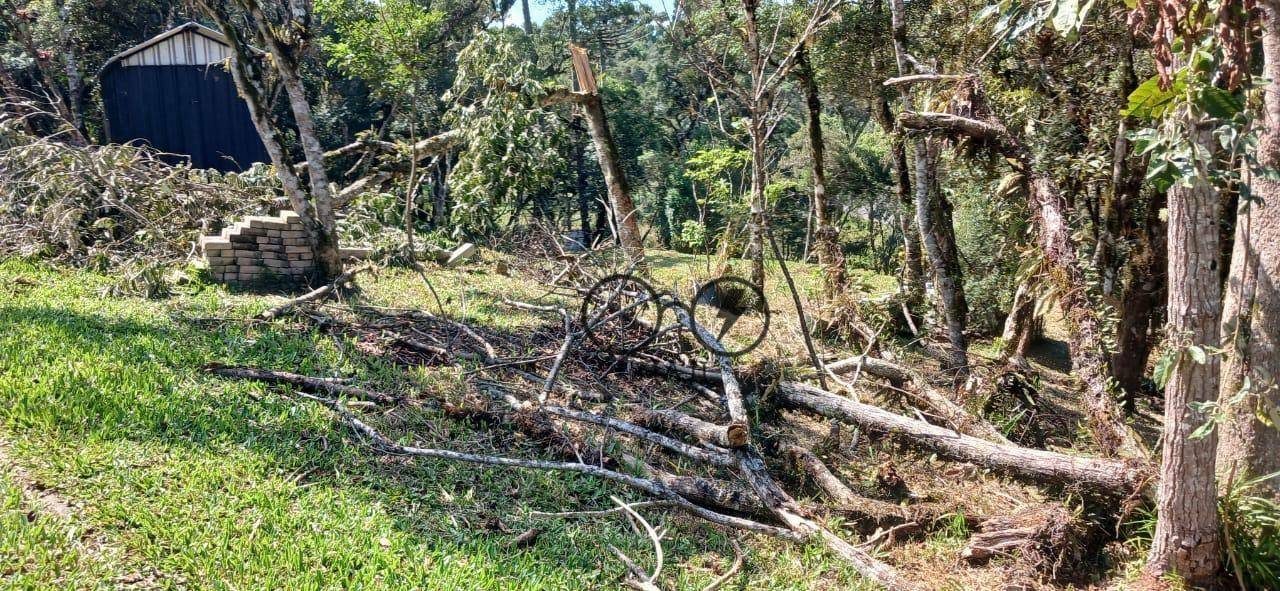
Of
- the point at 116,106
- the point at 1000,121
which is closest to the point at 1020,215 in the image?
the point at 1000,121

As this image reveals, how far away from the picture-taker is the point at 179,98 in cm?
1430

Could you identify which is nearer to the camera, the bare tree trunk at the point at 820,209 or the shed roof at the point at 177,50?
the bare tree trunk at the point at 820,209

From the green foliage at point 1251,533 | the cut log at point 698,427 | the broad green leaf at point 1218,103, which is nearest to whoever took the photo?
the broad green leaf at point 1218,103

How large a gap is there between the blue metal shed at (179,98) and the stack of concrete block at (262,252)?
7.81 metres

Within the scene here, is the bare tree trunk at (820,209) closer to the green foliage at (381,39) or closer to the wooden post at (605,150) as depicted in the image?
the wooden post at (605,150)

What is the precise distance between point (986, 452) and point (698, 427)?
1.78m

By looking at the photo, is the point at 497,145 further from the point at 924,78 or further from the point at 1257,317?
the point at 1257,317

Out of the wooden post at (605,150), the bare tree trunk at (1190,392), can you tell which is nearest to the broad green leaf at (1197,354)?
the bare tree trunk at (1190,392)

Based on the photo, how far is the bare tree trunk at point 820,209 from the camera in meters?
7.99

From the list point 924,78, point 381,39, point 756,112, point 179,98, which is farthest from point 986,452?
point 179,98

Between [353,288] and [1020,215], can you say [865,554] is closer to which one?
[1020,215]

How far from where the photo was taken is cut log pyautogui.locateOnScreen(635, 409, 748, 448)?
436 centimetres

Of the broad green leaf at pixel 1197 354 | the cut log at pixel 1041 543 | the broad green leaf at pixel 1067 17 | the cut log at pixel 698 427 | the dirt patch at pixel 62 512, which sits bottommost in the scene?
the cut log at pixel 1041 543

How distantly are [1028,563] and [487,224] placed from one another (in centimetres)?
951
